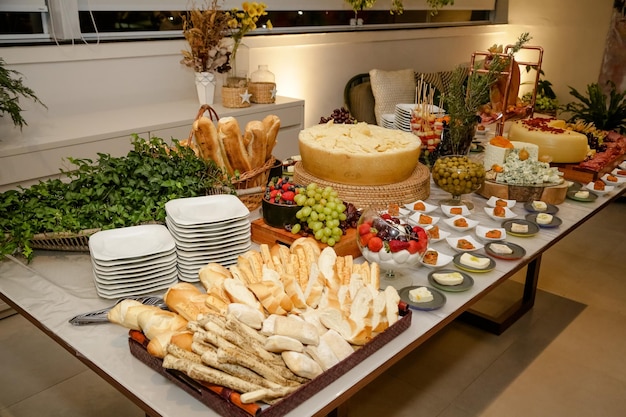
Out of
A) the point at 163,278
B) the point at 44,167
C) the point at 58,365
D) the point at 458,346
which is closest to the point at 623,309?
the point at 458,346

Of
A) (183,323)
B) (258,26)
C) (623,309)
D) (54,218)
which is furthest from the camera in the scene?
(258,26)

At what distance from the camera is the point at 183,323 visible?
4.74 ft

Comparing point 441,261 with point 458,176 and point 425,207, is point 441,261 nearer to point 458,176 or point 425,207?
point 425,207

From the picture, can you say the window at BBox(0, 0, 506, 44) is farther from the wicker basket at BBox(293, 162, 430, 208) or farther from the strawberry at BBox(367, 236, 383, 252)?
the strawberry at BBox(367, 236, 383, 252)

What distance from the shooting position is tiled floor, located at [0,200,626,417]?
253 centimetres

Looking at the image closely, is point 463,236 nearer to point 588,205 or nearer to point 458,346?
point 588,205

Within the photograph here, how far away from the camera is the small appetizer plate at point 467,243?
79.7 inches

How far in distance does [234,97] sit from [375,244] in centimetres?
252

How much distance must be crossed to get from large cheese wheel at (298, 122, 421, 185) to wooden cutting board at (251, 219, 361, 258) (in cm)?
34

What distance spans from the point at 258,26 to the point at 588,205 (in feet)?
10.5

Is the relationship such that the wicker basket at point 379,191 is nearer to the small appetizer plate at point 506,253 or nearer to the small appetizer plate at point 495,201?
the small appetizer plate at point 495,201

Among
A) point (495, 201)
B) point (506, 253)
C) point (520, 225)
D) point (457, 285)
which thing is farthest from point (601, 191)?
point (457, 285)

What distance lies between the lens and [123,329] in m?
1.54

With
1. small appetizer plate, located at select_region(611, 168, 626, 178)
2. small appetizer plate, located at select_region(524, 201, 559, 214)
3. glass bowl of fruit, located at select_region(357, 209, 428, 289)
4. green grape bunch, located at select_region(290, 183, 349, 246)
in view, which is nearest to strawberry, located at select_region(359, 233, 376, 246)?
glass bowl of fruit, located at select_region(357, 209, 428, 289)
